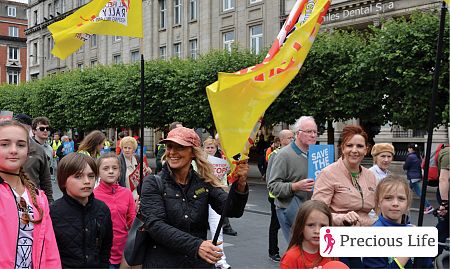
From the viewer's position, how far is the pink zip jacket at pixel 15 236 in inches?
108

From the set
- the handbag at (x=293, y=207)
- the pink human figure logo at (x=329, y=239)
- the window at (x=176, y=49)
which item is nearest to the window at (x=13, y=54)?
the window at (x=176, y=49)

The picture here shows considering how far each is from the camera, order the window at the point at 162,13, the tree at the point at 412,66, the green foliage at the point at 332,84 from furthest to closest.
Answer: the window at the point at 162,13
the green foliage at the point at 332,84
the tree at the point at 412,66

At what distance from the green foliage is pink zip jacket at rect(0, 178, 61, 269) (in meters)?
13.7

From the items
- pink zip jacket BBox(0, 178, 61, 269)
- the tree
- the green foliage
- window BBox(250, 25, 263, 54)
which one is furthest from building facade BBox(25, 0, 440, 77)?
pink zip jacket BBox(0, 178, 61, 269)

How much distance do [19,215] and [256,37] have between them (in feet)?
92.0

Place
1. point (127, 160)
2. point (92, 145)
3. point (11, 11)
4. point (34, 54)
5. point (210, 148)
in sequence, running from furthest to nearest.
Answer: point (11, 11), point (34, 54), point (210, 148), point (127, 160), point (92, 145)

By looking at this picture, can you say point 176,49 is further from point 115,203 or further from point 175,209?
point 175,209

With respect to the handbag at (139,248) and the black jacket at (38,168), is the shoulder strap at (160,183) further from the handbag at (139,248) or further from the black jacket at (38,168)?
the black jacket at (38,168)

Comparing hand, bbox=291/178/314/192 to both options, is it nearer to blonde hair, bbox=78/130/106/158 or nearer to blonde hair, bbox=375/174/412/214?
blonde hair, bbox=375/174/412/214

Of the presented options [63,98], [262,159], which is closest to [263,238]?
[262,159]

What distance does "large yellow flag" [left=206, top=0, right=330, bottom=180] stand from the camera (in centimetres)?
295

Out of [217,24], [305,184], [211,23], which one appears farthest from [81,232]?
[211,23]

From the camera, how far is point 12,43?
240 ft

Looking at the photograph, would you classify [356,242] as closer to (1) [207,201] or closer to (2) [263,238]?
(1) [207,201]
